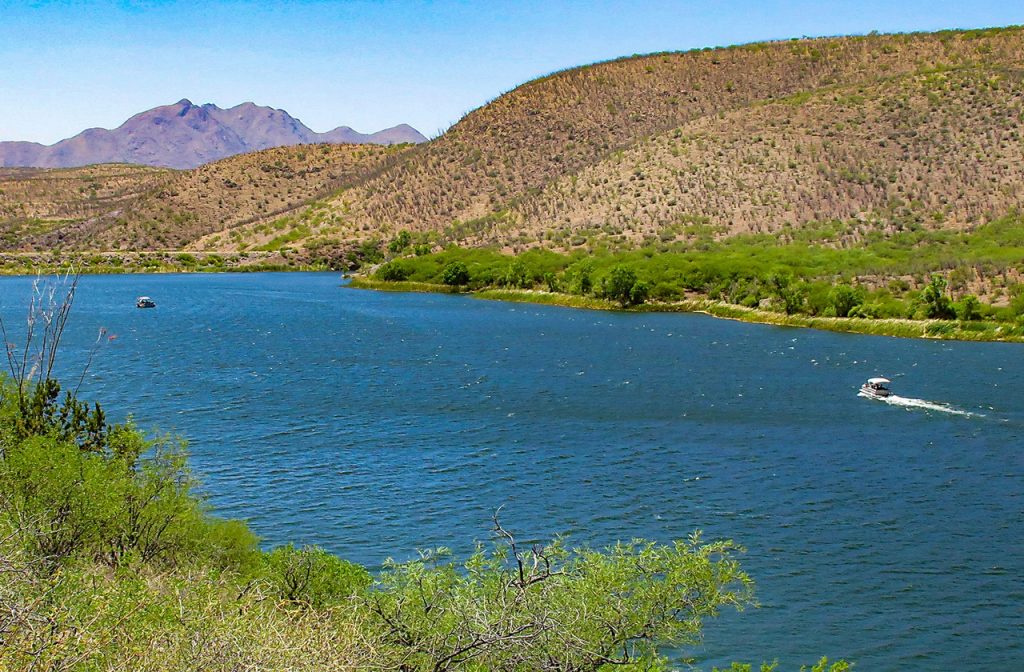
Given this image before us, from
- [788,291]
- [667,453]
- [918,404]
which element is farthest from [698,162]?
[667,453]

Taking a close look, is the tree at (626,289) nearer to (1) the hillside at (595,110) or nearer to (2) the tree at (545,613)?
(1) the hillside at (595,110)

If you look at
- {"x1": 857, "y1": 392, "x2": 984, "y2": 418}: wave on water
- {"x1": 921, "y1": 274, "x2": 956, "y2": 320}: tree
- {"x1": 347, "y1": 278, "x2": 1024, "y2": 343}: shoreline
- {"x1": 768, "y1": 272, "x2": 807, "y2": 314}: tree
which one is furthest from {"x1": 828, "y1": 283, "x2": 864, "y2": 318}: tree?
{"x1": 857, "y1": 392, "x2": 984, "y2": 418}: wave on water

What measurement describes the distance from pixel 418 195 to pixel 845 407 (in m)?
127

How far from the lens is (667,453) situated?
35375mm

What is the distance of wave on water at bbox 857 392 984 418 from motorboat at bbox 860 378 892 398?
0.35ft

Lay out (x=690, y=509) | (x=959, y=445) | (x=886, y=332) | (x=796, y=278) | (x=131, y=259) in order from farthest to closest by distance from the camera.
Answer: (x=131, y=259), (x=796, y=278), (x=886, y=332), (x=959, y=445), (x=690, y=509)

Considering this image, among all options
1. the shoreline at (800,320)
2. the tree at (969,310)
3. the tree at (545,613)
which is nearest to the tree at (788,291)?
the shoreline at (800,320)

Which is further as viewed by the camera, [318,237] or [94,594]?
[318,237]

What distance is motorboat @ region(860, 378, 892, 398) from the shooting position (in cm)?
4494

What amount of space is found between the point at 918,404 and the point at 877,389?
6.69 feet

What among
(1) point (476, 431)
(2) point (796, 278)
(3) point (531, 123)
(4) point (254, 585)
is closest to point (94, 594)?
(4) point (254, 585)

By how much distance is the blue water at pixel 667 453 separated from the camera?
902 inches

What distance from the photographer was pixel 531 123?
175m

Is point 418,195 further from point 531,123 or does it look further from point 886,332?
point 886,332
